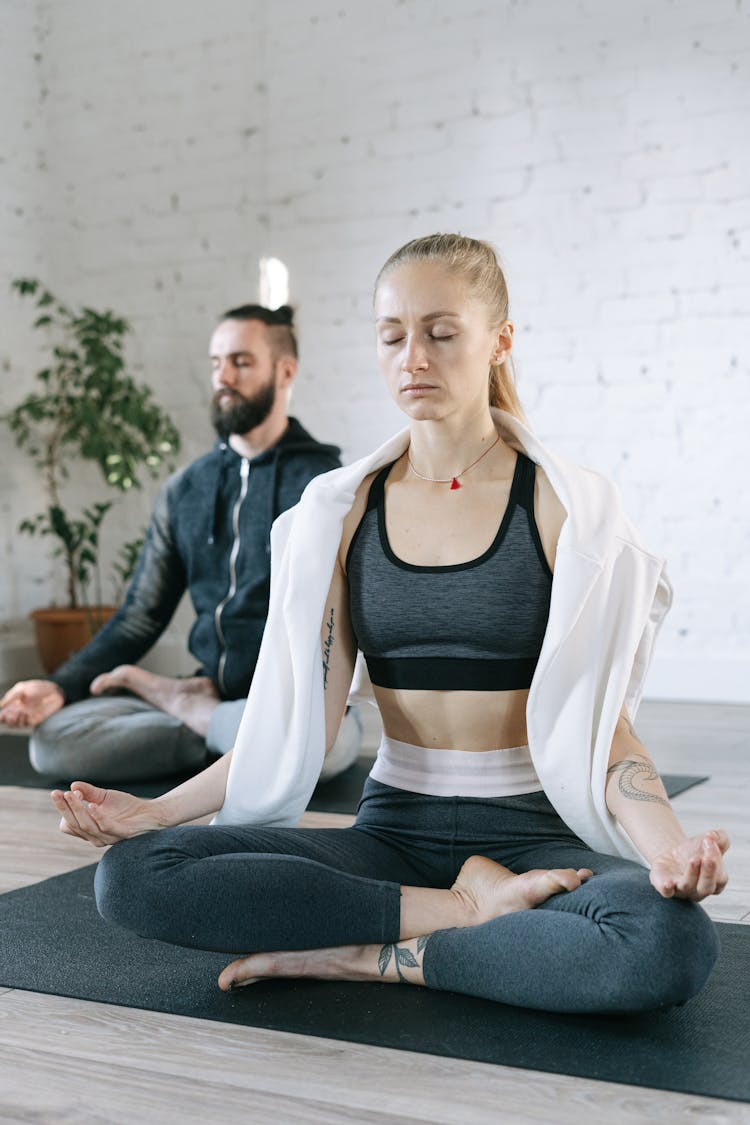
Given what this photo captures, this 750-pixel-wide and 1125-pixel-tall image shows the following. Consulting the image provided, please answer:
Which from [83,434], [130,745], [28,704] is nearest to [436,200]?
[83,434]

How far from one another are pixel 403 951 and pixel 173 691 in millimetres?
1801

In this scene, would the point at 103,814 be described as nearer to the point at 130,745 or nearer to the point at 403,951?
the point at 403,951

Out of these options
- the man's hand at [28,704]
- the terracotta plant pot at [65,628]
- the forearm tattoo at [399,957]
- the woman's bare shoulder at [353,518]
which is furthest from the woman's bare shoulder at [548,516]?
the terracotta plant pot at [65,628]

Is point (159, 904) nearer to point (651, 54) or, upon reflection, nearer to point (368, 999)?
point (368, 999)

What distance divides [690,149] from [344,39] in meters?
1.41

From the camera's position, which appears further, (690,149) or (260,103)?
(260,103)

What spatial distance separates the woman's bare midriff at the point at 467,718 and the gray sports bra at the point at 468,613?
1 centimetres

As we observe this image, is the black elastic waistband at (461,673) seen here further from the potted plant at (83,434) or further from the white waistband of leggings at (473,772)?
the potted plant at (83,434)

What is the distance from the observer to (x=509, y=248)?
4.67 meters

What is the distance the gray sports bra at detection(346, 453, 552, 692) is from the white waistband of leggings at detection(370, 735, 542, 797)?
0.28 ft

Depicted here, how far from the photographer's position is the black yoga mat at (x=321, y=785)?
9.36 ft

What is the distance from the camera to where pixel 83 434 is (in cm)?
513

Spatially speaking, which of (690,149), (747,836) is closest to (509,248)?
(690,149)

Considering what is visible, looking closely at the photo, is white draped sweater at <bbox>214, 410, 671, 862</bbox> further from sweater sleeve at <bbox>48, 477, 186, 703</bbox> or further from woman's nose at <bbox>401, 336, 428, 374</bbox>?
sweater sleeve at <bbox>48, 477, 186, 703</bbox>
